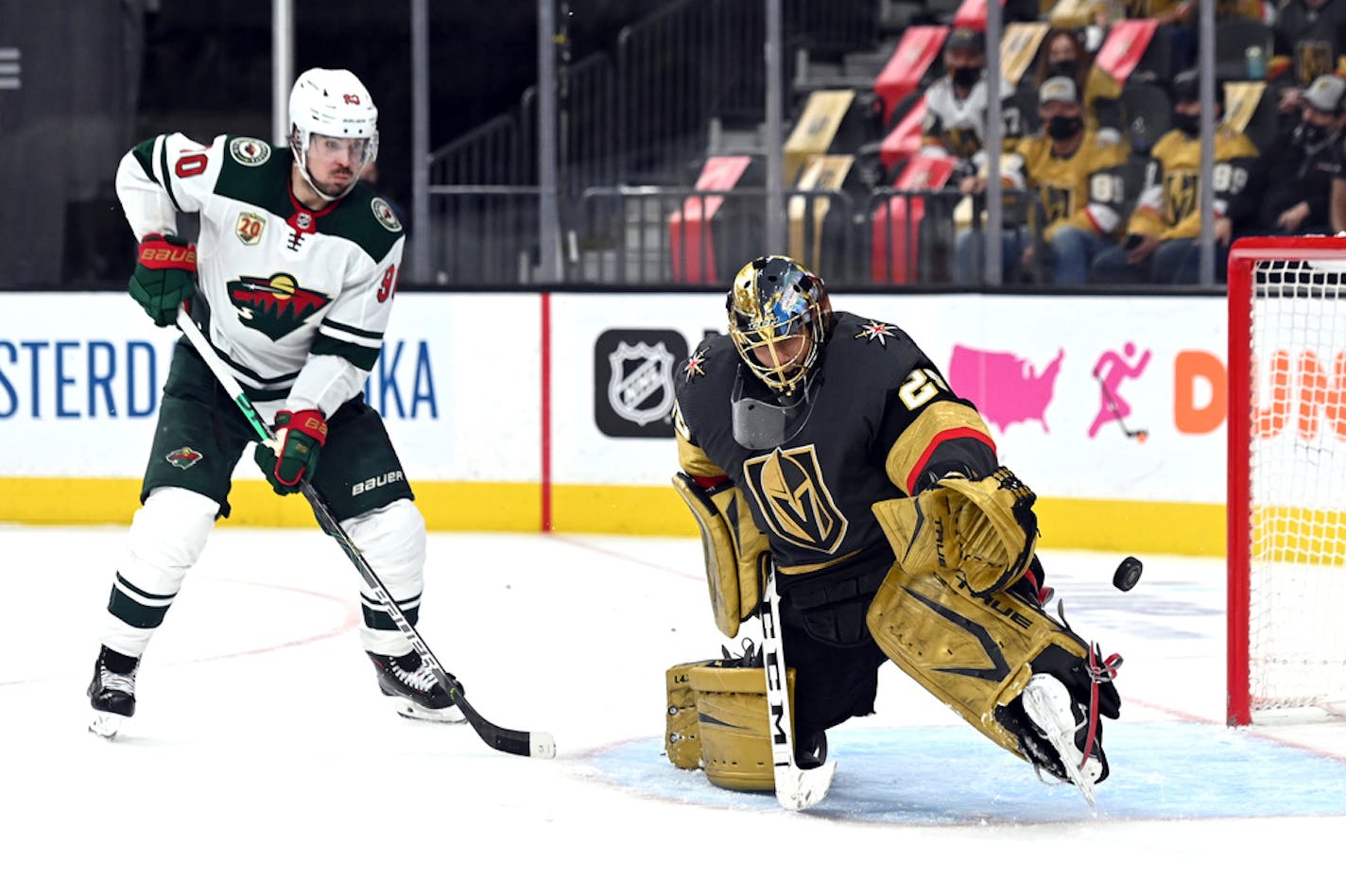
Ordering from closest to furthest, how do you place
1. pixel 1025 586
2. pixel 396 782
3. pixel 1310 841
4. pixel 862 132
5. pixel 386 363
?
pixel 1310 841
pixel 1025 586
pixel 396 782
pixel 386 363
pixel 862 132

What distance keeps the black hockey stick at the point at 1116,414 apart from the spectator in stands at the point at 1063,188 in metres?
0.51

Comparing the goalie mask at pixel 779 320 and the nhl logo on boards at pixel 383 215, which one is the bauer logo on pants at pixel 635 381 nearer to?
the nhl logo on boards at pixel 383 215

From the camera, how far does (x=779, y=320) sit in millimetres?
3164

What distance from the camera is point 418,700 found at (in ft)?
13.2

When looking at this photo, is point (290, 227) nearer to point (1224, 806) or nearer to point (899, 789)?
point (899, 789)

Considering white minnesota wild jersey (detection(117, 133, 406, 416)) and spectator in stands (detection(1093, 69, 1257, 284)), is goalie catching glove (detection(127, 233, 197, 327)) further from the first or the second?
spectator in stands (detection(1093, 69, 1257, 284))

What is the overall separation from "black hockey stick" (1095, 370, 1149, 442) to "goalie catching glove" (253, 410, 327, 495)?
135 inches

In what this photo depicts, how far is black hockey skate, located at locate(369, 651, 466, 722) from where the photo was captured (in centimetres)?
401

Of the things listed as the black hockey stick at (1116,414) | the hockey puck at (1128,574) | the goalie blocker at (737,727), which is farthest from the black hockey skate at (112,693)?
the black hockey stick at (1116,414)

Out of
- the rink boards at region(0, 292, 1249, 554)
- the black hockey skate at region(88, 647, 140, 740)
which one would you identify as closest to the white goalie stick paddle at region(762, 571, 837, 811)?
the black hockey skate at region(88, 647, 140, 740)

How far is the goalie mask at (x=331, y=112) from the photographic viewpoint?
3799 mm

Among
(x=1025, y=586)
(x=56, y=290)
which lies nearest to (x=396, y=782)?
(x=1025, y=586)

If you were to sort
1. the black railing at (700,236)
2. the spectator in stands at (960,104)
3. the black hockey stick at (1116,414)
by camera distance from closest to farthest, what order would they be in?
the black hockey stick at (1116,414) → the black railing at (700,236) → the spectator in stands at (960,104)

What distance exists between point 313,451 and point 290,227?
421 millimetres
